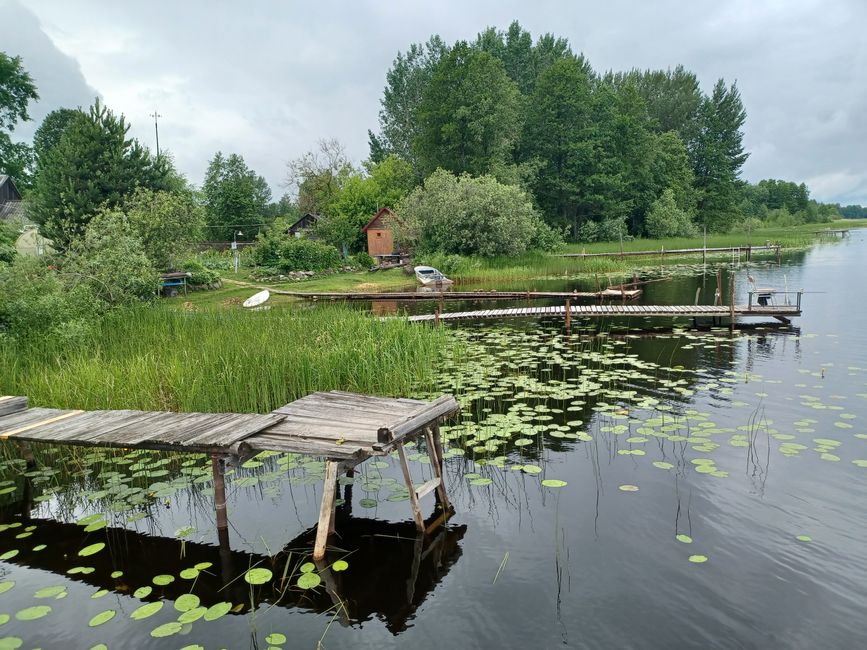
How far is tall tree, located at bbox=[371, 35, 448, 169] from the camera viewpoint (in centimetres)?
6222

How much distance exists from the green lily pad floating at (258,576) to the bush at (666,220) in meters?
60.3

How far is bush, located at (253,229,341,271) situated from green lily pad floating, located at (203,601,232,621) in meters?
29.8

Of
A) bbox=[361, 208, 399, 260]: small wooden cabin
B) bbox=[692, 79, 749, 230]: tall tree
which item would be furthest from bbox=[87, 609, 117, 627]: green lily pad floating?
Answer: bbox=[692, 79, 749, 230]: tall tree

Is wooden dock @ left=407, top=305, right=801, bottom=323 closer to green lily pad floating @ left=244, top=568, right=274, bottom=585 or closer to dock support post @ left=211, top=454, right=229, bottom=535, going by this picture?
dock support post @ left=211, top=454, right=229, bottom=535

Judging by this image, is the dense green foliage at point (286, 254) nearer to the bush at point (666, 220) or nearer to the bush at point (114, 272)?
the bush at point (114, 272)

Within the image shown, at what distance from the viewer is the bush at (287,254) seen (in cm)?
3362

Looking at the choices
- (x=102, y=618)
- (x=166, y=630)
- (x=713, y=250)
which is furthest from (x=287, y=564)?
(x=713, y=250)

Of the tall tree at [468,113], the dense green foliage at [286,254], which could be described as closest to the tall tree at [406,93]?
the tall tree at [468,113]

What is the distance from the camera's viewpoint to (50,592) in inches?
189

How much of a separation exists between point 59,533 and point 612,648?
18.2 feet

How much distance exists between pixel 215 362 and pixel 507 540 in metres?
6.12

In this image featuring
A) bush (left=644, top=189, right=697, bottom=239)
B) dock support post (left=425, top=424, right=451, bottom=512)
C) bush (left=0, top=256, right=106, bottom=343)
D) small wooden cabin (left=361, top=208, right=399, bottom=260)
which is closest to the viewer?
dock support post (left=425, top=424, right=451, bottom=512)

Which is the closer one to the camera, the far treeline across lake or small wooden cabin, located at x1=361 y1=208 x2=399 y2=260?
the far treeline across lake

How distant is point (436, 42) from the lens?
64375mm
